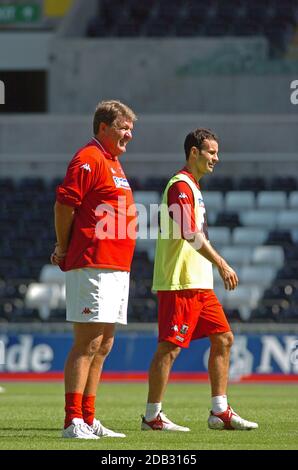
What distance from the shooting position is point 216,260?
31.5 feet

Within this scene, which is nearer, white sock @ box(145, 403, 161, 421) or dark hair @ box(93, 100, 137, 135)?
dark hair @ box(93, 100, 137, 135)

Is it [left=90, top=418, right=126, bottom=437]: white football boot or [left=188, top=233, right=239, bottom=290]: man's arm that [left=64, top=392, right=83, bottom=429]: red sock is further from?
[left=188, top=233, right=239, bottom=290]: man's arm

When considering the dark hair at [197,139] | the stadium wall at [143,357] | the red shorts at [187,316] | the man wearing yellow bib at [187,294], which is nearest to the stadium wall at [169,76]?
the stadium wall at [143,357]

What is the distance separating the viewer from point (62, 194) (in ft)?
29.7

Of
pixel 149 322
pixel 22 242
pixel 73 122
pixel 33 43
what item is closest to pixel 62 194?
pixel 149 322

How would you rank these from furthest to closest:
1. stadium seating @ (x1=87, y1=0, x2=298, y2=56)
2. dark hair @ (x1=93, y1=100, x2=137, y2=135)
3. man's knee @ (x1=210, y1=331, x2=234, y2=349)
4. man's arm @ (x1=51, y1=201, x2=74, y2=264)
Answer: stadium seating @ (x1=87, y1=0, x2=298, y2=56)
man's knee @ (x1=210, y1=331, x2=234, y2=349)
dark hair @ (x1=93, y1=100, x2=137, y2=135)
man's arm @ (x1=51, y1=201, x2=74, y2=264)

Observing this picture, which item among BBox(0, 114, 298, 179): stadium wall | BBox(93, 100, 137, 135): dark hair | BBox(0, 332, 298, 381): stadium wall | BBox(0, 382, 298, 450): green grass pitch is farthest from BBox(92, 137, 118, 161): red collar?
BBox(0, 114, 298, 179): stadium wall

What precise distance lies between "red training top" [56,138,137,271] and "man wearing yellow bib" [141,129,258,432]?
735 mm

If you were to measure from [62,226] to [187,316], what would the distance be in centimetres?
137

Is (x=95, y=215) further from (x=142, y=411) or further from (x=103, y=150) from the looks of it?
(x=142, y=411)

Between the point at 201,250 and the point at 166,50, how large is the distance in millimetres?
18840

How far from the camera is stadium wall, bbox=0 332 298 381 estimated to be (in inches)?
806

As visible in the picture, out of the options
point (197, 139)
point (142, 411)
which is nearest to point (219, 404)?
point (197, 139)

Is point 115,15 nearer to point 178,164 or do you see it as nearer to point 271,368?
point 178,164
